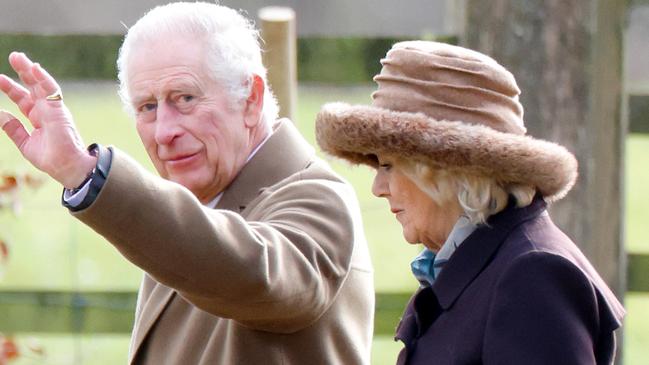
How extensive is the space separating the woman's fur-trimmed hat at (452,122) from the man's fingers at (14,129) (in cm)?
61

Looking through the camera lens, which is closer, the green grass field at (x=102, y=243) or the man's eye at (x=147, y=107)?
the man's eye at (x=147, y=107)

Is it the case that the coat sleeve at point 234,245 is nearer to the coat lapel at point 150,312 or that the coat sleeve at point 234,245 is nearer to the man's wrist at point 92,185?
the man's wrist at point 92,185

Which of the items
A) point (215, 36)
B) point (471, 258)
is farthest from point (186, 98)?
point (471, 258)

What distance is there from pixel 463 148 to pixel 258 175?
585 millimetres

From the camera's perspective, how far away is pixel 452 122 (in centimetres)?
268

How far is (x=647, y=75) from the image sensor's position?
22.2ft

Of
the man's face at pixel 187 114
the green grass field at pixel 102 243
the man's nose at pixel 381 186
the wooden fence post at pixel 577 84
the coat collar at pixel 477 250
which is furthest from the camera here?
the green grass field at pixel 102 243

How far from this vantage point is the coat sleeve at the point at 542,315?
96.6 inches

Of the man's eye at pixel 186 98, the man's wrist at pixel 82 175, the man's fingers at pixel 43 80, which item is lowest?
the man's eye at pixel 186 98

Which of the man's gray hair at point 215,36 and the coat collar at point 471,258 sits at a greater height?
the man's gray hair at point 215,36

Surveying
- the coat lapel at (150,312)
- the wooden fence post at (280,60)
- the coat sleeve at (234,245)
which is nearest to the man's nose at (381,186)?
the coat sleeve at (234,245)

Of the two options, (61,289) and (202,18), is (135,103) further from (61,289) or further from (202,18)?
(61,289)

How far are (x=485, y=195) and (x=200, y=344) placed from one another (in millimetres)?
702

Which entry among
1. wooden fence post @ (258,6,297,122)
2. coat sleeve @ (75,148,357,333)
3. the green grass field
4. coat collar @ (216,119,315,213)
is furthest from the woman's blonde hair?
the green grass field
